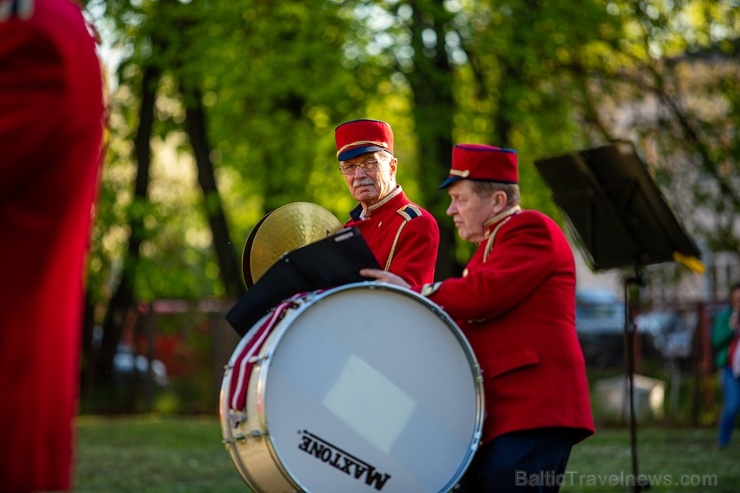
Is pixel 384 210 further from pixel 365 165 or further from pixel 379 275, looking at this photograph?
pixel 379 275

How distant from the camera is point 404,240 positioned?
5.44 meters

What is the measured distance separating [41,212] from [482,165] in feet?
7.87

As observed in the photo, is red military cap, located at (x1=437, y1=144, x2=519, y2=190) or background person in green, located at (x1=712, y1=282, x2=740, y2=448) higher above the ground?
red military cap, located at (x1=437, y1=144, x2=519, y2=190)

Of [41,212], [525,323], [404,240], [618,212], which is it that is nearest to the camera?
[41,212]

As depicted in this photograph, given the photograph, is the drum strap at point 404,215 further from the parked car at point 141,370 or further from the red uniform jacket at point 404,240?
the parked car at point 141,370

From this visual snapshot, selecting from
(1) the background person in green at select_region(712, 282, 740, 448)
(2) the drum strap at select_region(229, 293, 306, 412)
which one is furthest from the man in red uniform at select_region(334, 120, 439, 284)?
(1) the background person in green at select_region(712, 282, 740, 448)

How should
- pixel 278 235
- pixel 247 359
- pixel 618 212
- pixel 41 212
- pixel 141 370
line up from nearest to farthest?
pixel 41 212 → pixel 247 359 → pixel 278 235 → pixel 618 212 → pixel 141 370

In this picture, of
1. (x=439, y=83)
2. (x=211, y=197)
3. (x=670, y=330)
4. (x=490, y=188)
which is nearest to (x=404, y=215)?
(x=490, y=188)

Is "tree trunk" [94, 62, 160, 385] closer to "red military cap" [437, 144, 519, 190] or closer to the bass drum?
"red military cap" [437, 144, 519, 190]

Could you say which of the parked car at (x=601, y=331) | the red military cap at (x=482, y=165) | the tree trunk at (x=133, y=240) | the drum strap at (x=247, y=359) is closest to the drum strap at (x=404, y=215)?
the red military cap at (x=482, y=165)

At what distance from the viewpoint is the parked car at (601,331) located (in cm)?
1973

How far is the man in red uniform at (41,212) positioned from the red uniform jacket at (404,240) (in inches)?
102

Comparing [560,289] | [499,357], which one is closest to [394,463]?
[499,357]

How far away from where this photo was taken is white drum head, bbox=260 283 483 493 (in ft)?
14.8
